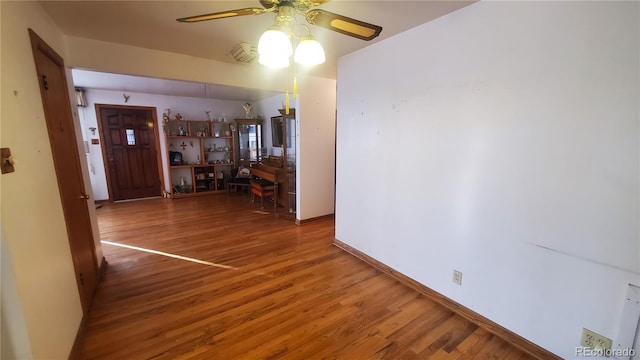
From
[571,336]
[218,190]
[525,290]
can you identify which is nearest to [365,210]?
[525,290]

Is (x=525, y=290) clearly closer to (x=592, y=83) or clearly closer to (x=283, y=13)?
(x=592, y=83)

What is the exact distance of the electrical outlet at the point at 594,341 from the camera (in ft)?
4.81

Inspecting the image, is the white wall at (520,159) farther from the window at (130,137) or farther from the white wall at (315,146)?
the window at (130,137)

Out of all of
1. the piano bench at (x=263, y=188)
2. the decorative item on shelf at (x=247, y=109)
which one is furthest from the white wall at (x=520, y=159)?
the decorative item on shelf at (x=247, y=109)

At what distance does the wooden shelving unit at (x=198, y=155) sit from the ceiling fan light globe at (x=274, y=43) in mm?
5443

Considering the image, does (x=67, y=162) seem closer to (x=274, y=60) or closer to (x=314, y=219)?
(x=274, y=60)

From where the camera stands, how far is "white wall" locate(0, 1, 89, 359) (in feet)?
3.78

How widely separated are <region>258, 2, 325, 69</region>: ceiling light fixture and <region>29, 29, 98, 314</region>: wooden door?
149 cm

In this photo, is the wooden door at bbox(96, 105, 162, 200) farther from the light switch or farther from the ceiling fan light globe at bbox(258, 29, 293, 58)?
A: the ceiling fan light globe at bbox(258, 29, 293, 58)

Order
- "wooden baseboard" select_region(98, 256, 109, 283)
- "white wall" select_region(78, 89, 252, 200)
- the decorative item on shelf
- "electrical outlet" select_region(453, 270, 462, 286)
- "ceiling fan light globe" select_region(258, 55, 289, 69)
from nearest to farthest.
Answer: "ceiling fan light globe" select_region(258, 55, 289, 69) < "electrical outlet" select_region(453, 270, 462, 286) < "wooden baseboard" select_region(98, 256, 109, 283) < "white wall" select_region(78, 89, 252, 200) < the decorative item on shelf

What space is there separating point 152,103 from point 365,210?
18.2 ft

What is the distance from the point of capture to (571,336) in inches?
62.6

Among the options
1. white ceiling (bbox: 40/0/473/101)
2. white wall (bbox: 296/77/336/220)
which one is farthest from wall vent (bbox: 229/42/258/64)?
white wall (bbox: 296/77/336/220)

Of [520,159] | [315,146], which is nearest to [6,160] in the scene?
[520,159]
